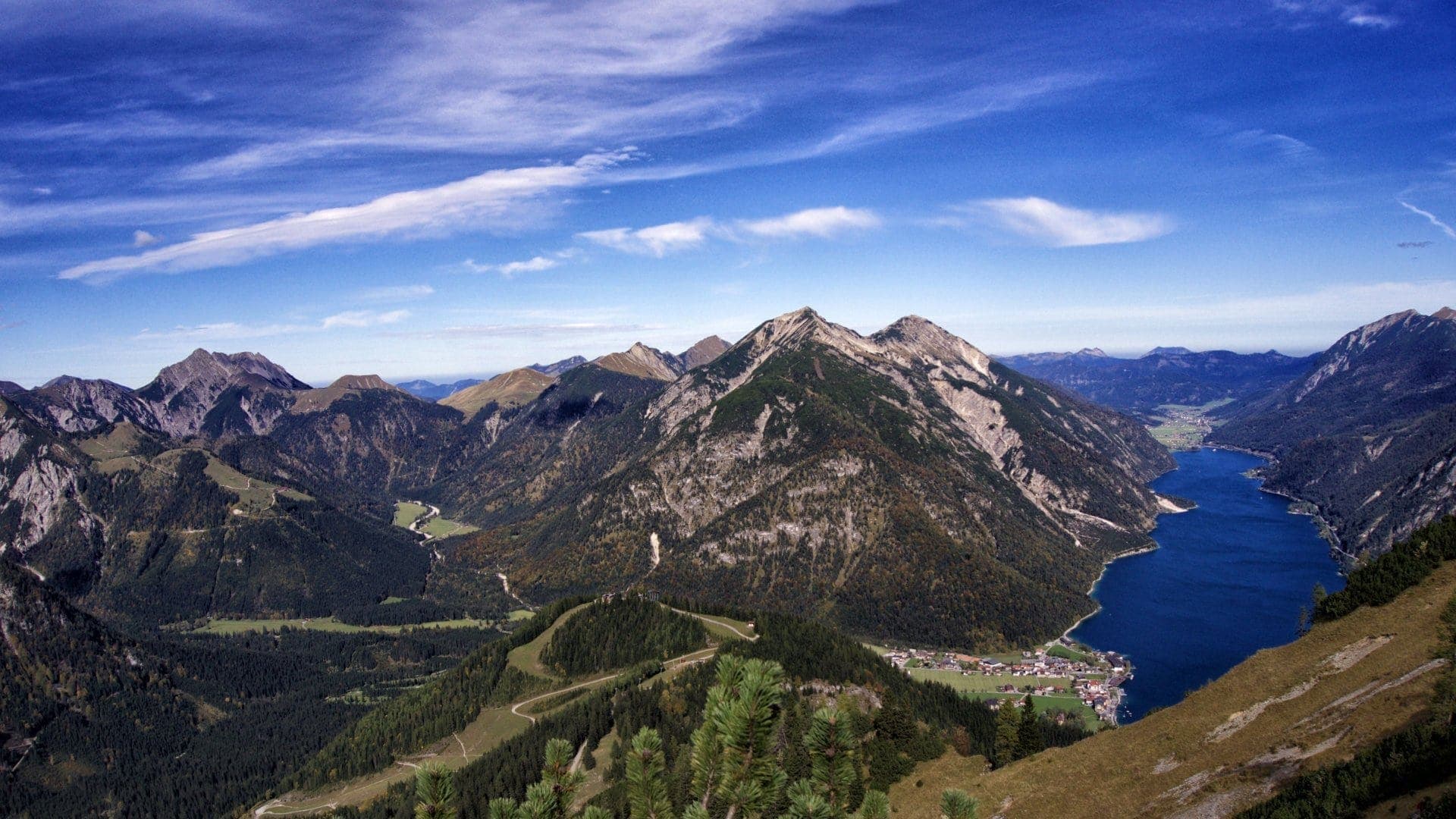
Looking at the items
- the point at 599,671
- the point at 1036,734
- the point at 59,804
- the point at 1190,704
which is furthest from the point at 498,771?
the point at 59,804

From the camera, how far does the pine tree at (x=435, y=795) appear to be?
56.8 ft

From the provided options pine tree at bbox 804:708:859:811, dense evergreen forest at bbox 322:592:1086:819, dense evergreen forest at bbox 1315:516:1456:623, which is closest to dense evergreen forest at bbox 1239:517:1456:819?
dense evergreen forest at bbox 1315:516:1456:623

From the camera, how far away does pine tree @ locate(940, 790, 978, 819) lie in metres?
21.1

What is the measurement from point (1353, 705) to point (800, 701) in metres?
83.8

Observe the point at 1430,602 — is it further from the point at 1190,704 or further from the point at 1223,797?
the point at 1223,797

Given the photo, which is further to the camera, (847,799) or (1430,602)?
(1430,602)

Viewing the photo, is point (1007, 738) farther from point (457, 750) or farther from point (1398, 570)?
point (457, 750)

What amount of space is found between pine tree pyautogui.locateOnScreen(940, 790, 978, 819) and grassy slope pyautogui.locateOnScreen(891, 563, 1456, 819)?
104 feet

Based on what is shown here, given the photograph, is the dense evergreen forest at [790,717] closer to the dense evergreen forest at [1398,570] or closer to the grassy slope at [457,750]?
the grassy slope at [457,750]

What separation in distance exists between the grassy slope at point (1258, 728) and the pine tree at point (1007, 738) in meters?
35.4

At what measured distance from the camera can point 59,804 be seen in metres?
188

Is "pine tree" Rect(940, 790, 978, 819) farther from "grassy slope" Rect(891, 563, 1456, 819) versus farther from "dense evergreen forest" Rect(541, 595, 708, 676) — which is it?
"dense evergreen forest" Rect(541, 595, 708, 676)

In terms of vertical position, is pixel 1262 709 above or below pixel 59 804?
above


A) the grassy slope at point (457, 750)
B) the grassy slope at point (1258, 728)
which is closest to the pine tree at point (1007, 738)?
the grassy slope at point (1258, 728)
